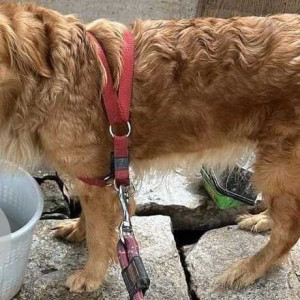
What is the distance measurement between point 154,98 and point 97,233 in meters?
0.65

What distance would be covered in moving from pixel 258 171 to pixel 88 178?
758 millimetres

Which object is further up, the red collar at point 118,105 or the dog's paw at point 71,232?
the red collar at point 118,105

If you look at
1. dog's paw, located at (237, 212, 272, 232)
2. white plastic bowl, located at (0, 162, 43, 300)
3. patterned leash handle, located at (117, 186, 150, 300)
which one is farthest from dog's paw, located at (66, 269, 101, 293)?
dog's paw, located at (237, 212, 272, 232)

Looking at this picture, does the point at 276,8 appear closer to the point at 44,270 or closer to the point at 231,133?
the point at 231,133

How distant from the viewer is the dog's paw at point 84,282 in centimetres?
284

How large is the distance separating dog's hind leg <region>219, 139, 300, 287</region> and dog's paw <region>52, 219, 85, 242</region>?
713 mm

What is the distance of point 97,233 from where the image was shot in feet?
8.98

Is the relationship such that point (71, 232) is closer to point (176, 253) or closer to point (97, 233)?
point (97, 233)

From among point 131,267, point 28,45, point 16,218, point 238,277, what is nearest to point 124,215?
point 131,267

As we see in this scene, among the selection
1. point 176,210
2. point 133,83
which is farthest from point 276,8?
point 133,83

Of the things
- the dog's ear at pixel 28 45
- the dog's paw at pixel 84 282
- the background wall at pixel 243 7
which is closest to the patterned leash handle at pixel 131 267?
the dog's ear at pixel 28 45

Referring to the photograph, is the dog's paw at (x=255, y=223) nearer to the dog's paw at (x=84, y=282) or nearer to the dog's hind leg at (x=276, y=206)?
the dog's hind leg at (x=276, y=206)

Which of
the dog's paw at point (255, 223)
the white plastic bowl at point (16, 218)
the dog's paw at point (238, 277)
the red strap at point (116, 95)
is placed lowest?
the dog's paw at point (238, 277)

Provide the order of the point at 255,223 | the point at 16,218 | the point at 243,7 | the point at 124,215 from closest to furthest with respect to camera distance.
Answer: the point at 124,215 < the point at 16,218 < the point at 255,223 < the point at 243,7
